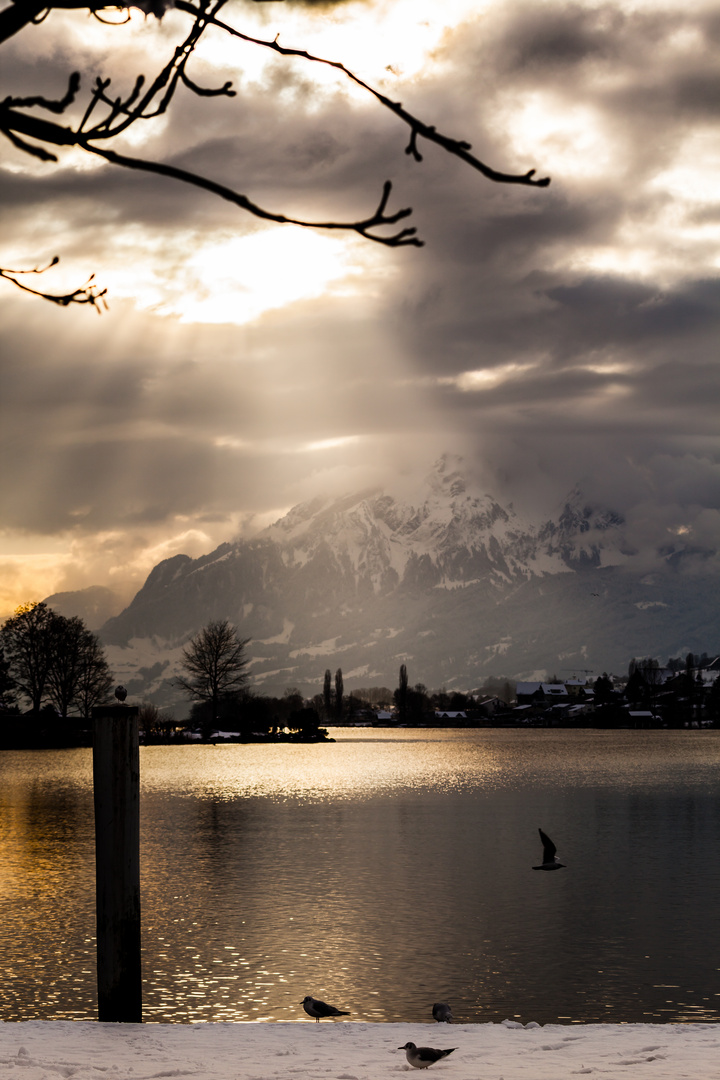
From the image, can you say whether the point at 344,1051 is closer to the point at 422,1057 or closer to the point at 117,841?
the point at 422,1057

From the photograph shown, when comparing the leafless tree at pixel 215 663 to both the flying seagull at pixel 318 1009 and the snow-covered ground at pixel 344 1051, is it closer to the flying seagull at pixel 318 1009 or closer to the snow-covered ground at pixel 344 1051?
the flying seagull at pixel 318 1009

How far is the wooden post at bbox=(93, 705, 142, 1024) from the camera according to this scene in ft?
45.5

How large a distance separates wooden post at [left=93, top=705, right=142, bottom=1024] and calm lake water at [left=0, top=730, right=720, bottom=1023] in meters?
2.87

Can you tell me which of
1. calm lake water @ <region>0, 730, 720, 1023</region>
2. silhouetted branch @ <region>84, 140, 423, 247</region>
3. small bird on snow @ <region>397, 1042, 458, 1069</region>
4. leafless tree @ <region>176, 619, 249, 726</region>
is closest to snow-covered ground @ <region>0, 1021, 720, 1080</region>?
small bird on snow @ <region>397, 1042, 458, 1069</region>

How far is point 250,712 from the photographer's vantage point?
175 m

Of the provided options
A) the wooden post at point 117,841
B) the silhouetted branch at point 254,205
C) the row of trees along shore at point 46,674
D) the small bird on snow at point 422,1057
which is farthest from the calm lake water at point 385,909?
the row of trees along shore at point 46,674

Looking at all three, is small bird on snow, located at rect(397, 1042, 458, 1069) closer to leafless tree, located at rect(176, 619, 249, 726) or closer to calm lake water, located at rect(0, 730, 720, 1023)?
calm lake water, located at rect(0, 730, 720, 1023)

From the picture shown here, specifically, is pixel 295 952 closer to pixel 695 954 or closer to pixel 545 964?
pixel 545 964

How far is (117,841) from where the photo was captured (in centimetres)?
1395

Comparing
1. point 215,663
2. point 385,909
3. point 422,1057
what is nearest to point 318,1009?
point 422,1057

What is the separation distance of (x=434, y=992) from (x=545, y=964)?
10.1 ft

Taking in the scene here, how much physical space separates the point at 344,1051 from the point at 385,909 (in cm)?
1280

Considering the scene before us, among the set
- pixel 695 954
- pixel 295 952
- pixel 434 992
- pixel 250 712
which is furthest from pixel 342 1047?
pixel 250 712

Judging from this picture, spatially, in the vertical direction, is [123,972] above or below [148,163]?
below
